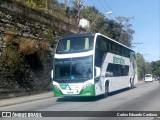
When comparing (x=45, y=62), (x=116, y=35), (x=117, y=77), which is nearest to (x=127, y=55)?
(x=117, y=77)

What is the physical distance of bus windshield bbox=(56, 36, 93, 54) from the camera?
17.9 meters

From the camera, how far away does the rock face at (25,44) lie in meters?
21.4

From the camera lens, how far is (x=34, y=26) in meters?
26.1

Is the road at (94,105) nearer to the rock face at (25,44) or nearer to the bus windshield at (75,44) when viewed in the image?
the bus windshield at (75,44)

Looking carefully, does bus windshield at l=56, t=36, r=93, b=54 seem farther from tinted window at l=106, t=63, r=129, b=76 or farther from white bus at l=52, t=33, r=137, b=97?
tinted window at l=106, t=63, r=129, b=76

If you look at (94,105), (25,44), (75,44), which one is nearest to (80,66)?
(75,44)

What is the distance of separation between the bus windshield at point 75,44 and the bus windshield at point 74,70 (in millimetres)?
560

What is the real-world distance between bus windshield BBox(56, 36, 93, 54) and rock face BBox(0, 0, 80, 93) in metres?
4.47

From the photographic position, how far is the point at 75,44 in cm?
1812

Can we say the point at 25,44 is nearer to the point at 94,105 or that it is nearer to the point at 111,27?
the point at 94,105

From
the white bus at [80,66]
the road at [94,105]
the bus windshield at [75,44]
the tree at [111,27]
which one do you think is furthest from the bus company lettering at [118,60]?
the tree at [111,27]

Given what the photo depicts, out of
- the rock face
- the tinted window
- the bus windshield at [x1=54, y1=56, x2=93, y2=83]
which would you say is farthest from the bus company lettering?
the rock face

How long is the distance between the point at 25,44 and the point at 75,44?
5.63m

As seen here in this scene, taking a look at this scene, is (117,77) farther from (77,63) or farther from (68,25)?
(68,25)
